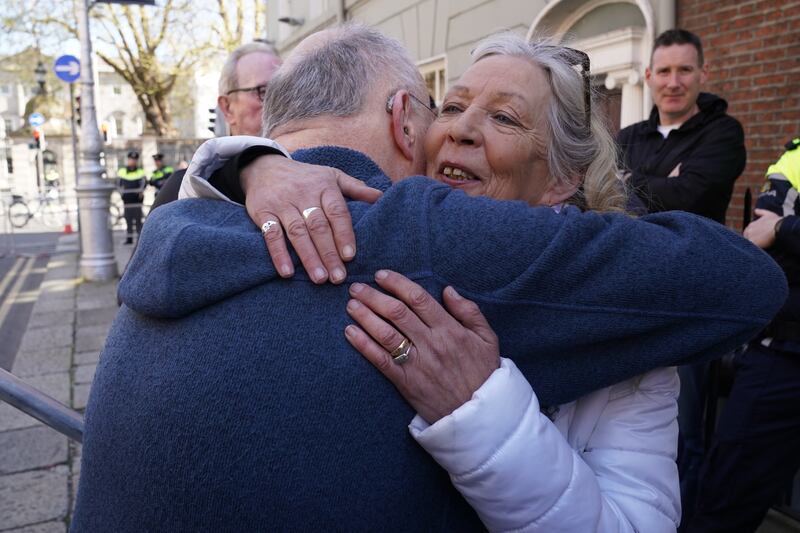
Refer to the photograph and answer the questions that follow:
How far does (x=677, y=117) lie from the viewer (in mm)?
3910

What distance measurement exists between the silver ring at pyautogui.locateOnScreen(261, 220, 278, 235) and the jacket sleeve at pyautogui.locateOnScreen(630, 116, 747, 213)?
2.73 meters

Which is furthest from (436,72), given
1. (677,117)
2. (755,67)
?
(677,117)

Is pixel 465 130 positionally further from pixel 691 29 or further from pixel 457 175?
pixel 691 29

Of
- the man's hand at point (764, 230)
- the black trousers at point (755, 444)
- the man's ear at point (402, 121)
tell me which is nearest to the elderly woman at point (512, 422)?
the man's ear at point (402, 121)

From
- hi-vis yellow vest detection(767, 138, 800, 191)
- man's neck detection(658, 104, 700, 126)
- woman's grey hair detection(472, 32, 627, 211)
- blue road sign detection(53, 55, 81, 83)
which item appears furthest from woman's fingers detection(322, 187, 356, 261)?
blue road sign detection(53, 55, 81, 83)

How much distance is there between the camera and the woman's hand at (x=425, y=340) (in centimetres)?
114

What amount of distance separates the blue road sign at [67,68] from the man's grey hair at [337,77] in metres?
12.4

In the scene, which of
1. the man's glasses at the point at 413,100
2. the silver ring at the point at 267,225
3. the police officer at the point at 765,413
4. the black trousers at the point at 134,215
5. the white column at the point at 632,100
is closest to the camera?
the silver ring at the point at 267,225

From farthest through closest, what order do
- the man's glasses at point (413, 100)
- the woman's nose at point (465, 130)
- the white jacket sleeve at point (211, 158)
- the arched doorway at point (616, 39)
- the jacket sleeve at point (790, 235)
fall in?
the arched doorway at point (616, 39) → the jacket sleeve at point (790, 235) → the woman's nose at point (465, 130) → the man's glasses at point (413, 100) → the white jacket sleeve at point (211, 158)

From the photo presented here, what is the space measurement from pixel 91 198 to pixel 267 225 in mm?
10689

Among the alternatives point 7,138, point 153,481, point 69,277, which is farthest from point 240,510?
point 7,138

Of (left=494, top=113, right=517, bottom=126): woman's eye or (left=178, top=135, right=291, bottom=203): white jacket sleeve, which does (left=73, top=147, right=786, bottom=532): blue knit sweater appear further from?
(left=494, top=113, right=517, bottom=126): woman's eye

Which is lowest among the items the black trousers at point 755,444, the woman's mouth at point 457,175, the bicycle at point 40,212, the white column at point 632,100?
the bicycle at point 40,212

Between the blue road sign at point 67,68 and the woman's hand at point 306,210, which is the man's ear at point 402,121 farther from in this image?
the blue road sign at point 67,68
